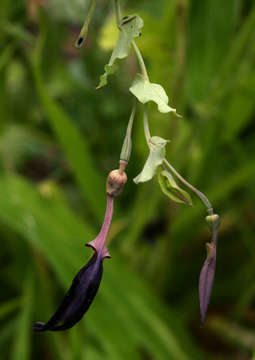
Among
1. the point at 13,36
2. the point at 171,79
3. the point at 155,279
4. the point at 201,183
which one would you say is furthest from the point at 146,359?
the point at 13,36

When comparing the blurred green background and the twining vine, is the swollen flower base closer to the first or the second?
the twining vine

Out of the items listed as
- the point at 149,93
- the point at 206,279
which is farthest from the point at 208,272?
the point at 149,93

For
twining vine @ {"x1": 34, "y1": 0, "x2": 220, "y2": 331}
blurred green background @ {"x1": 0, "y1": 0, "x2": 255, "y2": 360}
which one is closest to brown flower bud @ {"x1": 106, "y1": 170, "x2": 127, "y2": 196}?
twining vine @ {"x1": 34, "y1": 0, "x2": 220, "y2": 331}

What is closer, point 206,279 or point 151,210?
point 206,279

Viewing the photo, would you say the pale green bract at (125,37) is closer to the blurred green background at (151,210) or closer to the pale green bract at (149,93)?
the pale green bract at (149,93)

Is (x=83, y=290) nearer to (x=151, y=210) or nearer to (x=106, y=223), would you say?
(x=106, y=223)

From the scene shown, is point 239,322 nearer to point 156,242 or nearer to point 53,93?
point 156,242
